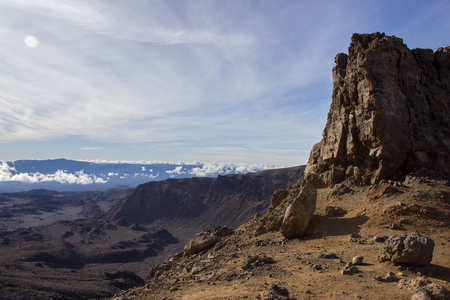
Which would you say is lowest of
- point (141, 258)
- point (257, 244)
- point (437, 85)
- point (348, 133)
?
point (141, 258)

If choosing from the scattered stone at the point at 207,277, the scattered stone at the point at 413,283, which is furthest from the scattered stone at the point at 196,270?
the scattered stone at the point at 413,283

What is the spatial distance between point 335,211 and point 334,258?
5.70 meters

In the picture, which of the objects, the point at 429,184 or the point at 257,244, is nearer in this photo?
the point at 257,244

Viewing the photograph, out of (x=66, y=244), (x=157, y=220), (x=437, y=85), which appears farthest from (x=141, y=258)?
(x=437, y=85)

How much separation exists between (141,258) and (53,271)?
30.1 meters

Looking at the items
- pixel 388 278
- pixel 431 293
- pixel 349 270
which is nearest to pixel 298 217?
pixel 349 270

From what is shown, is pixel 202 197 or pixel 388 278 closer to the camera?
pixel 388 278

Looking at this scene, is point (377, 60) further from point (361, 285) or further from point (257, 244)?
point (361, 285)

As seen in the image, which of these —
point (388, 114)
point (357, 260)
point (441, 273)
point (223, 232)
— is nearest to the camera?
point (441, 273)

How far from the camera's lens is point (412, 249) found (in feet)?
30.2

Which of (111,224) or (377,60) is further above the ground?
(377,60)

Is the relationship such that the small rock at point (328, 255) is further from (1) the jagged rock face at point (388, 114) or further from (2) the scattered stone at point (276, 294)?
(1) the jagged rock face at point (388, 114)

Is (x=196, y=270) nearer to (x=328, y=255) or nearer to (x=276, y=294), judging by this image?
(x=328, y=255)

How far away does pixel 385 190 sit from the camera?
56.0 feet
